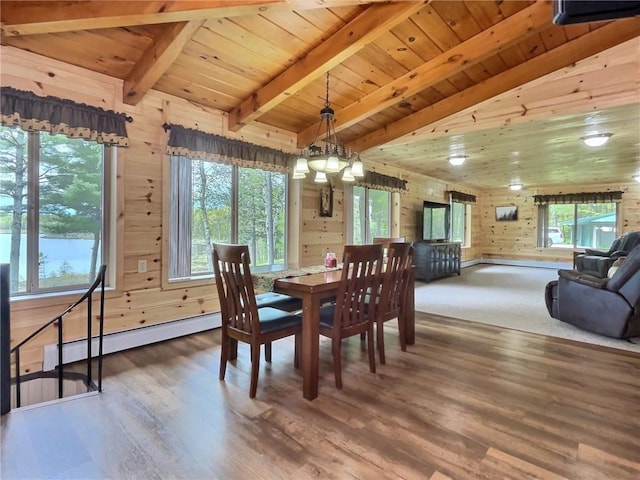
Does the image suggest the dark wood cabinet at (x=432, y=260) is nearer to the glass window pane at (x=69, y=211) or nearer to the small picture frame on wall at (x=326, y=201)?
the small picture frame on wall at (x=326, y=201)

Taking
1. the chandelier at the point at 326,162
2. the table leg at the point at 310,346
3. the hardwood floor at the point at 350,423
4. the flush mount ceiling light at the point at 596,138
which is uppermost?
the flush mount ceiling light at the point at 596,138

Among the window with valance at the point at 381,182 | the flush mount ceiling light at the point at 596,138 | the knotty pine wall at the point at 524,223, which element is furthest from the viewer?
the knotty pine wall at the point at 524,223

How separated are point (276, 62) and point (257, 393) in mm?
2760

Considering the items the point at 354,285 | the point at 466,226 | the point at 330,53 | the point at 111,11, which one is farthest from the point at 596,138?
the point at 466,226

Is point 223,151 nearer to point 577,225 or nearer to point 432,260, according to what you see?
point 432,260

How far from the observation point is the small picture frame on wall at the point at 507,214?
1019 cm

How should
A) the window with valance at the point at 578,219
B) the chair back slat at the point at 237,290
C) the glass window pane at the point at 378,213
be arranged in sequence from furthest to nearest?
the window with valance at the point at 578,219
the glass window pane at the point at 378,213
the chair back slat at the point at 237,290

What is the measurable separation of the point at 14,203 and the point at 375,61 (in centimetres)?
327

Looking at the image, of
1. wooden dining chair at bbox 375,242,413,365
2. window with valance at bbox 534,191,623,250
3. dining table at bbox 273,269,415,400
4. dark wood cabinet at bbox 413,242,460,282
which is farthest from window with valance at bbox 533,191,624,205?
dining table at bbox 273,269,415,400

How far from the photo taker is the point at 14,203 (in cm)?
253

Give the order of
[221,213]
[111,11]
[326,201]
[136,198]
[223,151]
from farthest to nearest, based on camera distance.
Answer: [326,201], [221,213], [223,151], [136,198], [111,11]

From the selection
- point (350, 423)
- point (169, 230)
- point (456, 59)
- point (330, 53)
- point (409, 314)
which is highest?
point (456, 59)

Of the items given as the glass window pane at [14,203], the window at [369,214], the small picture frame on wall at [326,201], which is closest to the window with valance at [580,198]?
the window at [369,214]

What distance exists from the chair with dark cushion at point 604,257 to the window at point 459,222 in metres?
2.97
